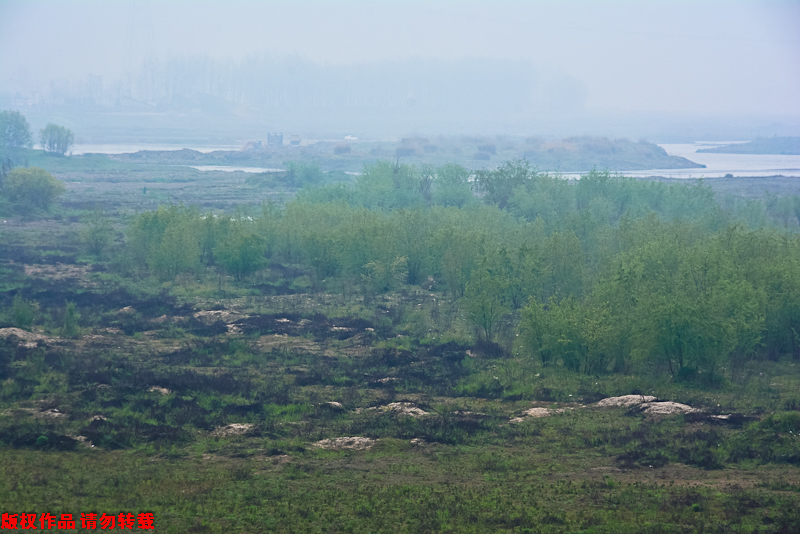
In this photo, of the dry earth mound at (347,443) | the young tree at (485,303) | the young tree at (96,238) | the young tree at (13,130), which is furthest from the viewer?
the young tree at (13,130)

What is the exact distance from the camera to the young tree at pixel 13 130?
14250 centimetres

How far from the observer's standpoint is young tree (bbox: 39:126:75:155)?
157 metres

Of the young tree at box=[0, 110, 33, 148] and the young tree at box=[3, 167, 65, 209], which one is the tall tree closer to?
the young tree at box=[0, 110, 33, 148]

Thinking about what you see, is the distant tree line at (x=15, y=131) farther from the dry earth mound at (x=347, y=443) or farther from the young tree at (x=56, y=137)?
the dry earth mound at (x=347, y=443)

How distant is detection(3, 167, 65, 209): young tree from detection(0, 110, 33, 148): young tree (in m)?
58.7

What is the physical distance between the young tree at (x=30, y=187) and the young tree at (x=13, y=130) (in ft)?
192

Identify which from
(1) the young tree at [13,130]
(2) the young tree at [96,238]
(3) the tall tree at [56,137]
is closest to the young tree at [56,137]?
(3) the tall tree at [56,137]

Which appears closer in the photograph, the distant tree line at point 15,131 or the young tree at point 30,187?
the young tree at point 30,187

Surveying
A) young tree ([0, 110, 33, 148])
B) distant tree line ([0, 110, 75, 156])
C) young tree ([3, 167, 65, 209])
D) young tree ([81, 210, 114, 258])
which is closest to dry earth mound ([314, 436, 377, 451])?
young tree ([81, 210, 114, 258])

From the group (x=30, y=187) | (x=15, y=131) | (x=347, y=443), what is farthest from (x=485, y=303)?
(x=15, y=131)

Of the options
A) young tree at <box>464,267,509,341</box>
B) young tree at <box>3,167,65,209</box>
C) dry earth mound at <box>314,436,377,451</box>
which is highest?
young tree at <box>3,167,65,209</box>

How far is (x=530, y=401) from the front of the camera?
35312 millimetres

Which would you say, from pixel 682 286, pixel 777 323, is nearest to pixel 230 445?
pixel 682 286

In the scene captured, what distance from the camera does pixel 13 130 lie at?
14438cm
